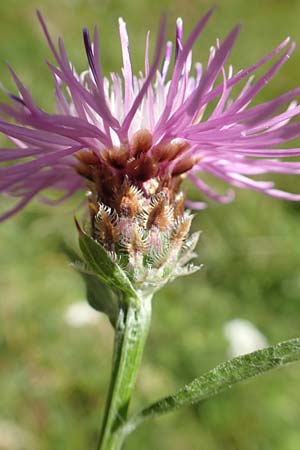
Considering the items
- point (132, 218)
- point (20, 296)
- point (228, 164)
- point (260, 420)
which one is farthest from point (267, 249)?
point (132, 218)

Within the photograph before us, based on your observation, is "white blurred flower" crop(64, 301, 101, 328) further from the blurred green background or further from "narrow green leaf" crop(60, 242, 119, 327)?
"narrow green leaf" crop(60, 242, 119, 327)

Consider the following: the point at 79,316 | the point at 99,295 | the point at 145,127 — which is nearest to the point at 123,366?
the point at 99,295

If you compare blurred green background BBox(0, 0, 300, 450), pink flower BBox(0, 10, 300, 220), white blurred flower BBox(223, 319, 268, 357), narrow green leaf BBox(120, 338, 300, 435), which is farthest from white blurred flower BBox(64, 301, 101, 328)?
narrow green leaf BBox(120, 338, 300, 435)

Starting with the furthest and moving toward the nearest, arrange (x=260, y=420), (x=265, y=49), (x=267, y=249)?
(x=265, y=49)
(x=267, y=249)
(x=260, y=420)

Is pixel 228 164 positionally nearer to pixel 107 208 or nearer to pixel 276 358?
pixel 107 208

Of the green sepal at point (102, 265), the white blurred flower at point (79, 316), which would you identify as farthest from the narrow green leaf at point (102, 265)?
the white blurred flower at point (79, 316)
